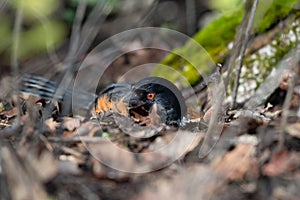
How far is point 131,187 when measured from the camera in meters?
2.83

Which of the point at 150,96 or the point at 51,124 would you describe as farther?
the point at 150,96

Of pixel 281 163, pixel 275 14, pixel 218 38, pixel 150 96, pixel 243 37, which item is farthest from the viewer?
pixel 218 38

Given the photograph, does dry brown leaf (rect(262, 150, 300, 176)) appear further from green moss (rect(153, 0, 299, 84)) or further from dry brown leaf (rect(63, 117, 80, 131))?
green moss (rect(153, 0, 299, 84))

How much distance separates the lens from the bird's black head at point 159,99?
3.81m

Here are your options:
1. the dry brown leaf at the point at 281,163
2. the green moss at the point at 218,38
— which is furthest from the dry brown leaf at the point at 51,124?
the green moss at the point at 218,38

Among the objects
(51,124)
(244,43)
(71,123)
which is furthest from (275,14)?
(51,124)

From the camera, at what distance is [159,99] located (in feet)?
12.5

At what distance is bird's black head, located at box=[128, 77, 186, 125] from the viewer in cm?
381

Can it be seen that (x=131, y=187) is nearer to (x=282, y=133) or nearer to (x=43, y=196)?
(x=43, y=196)

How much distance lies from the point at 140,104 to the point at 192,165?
3.47ft

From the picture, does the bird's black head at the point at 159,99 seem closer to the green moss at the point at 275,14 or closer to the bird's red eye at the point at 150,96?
the bird's red eye at the point at 150,96

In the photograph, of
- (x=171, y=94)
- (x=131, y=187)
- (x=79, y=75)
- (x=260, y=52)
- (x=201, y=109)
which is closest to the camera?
(x=131, y=187)

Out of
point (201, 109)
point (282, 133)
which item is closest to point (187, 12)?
point (201, 109)

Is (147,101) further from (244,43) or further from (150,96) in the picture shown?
(244,43)
